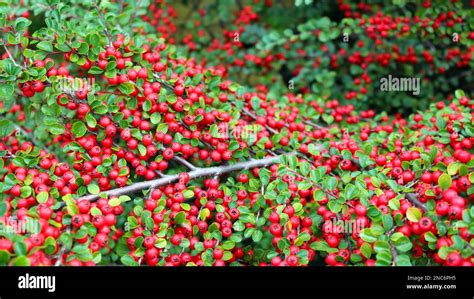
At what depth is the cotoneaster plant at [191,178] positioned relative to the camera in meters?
2.12

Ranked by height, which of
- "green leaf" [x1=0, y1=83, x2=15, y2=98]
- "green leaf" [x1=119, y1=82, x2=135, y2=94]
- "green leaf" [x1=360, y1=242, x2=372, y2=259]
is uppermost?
"green leaf" [x1=119, y1=82, x2=135, y2=94]

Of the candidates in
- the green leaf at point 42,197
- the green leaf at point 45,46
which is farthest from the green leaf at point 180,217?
the green leaf at point 45,46

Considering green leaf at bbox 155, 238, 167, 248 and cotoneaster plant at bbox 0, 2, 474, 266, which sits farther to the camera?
green leaf at bbox 155, 238, 167, 248

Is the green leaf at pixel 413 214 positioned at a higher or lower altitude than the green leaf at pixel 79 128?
lower

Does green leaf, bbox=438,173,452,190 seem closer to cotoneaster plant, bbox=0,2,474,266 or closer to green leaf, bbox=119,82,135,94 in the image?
cotoneaster plant, bbox=0,2,474,266

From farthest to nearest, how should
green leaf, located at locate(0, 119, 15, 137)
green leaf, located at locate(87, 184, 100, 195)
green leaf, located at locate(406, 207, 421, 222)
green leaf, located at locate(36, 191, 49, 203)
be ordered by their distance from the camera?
green leaf, located at locate(0, 119, 15, 137)
green leaf, located at locate(87, 184, 100, 195)
green leaf, located at locate(36, 191, 49, 203)
green leaf, located at locate(406, 207, 421, 222)

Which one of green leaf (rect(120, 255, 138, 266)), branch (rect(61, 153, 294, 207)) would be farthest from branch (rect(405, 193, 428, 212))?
green leaf (rect(120, 255, 138, 266))

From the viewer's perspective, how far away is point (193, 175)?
2.65 metres

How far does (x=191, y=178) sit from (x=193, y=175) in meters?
0.02

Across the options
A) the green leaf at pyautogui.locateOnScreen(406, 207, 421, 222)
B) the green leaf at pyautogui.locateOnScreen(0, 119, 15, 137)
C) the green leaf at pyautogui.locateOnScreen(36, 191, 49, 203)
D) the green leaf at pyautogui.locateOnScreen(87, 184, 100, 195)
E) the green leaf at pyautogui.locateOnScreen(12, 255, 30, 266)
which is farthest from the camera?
the green leaf at pyautogui.locateOnScreen(0, 119, 15, 137)

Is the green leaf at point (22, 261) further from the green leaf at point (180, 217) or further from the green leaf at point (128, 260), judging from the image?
the green leaf at point (180, 217)

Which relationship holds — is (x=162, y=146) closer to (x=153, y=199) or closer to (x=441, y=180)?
(x=153, y=199)

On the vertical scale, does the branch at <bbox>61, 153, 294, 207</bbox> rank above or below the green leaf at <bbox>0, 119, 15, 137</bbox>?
below

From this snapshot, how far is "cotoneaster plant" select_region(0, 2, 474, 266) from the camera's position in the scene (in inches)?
83.5
